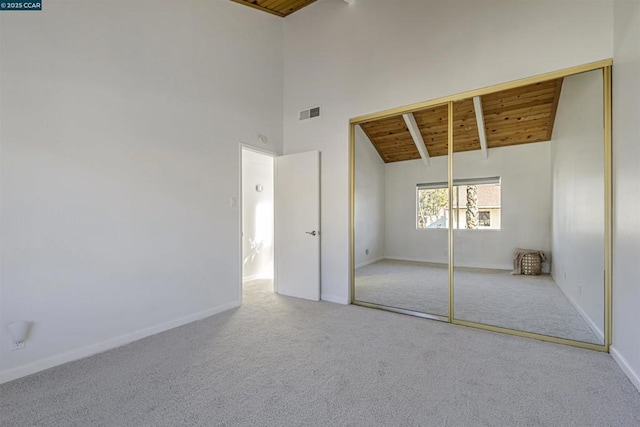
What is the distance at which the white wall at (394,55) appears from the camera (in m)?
2.67

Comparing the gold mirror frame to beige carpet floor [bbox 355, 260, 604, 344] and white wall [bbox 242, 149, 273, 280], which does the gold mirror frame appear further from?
white wall [bbox 242, 149, 273, 280]

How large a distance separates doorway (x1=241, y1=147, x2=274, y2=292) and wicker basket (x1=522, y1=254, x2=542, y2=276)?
3.61m

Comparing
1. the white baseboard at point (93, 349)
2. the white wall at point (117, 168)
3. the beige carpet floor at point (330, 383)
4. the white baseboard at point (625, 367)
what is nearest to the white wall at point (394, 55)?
the white wall at point (117, 168)

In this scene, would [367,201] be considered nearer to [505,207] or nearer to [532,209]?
[505,207]

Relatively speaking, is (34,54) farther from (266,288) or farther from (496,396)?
(496,396)

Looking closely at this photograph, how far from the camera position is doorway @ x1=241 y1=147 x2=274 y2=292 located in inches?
209

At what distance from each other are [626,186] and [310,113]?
3.39 m

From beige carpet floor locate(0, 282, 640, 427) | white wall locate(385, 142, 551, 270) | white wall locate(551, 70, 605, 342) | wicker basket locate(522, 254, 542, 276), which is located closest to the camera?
beige carpet floor locate(0, 282, 640, 427)

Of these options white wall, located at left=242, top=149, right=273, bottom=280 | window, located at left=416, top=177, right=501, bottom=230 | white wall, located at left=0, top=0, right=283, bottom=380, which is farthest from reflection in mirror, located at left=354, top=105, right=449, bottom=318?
white wall, located at left=242, top=149, right=273, bottom=280

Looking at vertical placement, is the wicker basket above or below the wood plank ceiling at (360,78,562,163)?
below

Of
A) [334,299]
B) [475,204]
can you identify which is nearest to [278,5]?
[475,204]

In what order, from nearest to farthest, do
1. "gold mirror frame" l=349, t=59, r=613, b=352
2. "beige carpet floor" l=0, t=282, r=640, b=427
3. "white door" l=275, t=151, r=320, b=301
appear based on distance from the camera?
1. "beige carpet floor" l=0, t=282, r=640, b=427
2. "gold mirror frame" l=349, t=59, r=613, b=352
3. "white door" l=275, t=151, r=320, b=301

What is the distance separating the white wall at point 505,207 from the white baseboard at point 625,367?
3.65 feet

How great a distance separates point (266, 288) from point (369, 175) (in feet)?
7.94
